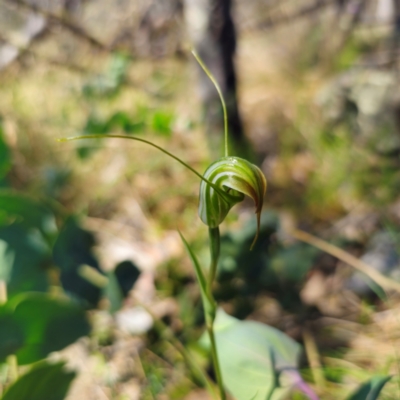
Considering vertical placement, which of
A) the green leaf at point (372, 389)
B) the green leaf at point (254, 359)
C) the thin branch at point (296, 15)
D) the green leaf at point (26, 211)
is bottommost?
the green leaf at point (254, 359)

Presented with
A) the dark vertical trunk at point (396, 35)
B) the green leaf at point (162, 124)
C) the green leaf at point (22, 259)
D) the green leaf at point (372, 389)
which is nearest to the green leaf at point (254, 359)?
the green leaf at point (372, 389)

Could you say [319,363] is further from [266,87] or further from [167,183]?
[266,87]

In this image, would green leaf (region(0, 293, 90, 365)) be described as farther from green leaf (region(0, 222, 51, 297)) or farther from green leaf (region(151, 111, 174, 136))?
green leaf (region(151, 111, 174, 136))

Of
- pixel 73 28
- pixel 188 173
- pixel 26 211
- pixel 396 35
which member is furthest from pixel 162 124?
pixel 73 28

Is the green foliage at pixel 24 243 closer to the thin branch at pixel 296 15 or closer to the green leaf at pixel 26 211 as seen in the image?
the green leaf at pixel 26 211

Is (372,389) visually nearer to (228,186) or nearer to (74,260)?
(228,186)

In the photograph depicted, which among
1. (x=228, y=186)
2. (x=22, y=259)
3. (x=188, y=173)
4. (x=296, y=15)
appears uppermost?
(x=296, y=15)
